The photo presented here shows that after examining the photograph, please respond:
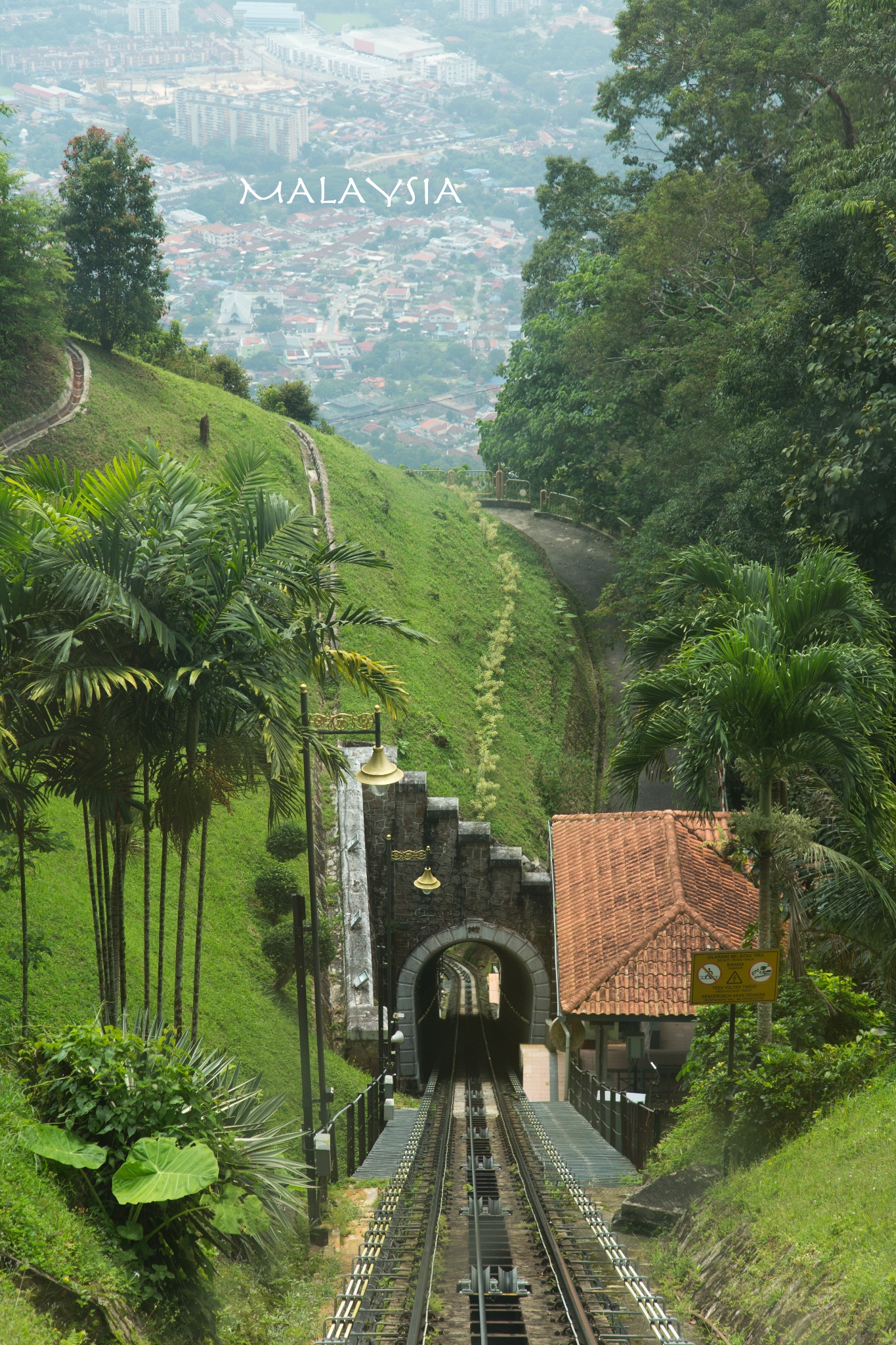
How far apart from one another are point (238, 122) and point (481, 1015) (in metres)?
131

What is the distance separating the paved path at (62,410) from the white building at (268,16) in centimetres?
17728

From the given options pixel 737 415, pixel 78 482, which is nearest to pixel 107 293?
pixel 737 415

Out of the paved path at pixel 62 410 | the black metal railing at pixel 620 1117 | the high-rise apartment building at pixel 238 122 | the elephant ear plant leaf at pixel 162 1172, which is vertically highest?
the high-rise apartment building at pixel 238 122

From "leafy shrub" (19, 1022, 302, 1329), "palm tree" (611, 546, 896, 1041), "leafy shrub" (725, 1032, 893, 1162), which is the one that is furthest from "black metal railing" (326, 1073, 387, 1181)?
"palm tree" (611, 546, 896, 1041)

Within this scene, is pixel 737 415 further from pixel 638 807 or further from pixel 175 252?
pixel 175 252

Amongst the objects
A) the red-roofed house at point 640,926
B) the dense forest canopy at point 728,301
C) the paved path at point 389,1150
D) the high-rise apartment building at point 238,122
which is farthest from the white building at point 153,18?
the paved path at point 389,1150

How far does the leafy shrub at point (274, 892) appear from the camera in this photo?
55.7 feet

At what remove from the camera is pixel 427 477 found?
43188 mm

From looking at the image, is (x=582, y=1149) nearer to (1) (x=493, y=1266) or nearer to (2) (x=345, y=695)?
(1) (x=493, y=1266)

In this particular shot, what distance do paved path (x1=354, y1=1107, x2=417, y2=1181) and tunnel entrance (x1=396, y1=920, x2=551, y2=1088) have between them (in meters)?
4.63

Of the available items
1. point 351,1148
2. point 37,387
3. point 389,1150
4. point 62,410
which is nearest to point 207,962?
point 389,1150

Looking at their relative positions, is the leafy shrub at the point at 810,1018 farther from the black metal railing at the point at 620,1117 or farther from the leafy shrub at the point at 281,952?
the leafy shrub at the point at 281,952

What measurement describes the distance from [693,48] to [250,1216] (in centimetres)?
3138

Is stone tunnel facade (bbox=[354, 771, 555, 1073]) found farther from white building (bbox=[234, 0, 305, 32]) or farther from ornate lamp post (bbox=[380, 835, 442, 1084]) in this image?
white building (bbox=[234, 0, 305, 32])
